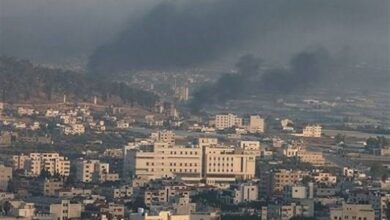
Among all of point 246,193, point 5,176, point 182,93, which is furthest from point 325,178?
point 182,93

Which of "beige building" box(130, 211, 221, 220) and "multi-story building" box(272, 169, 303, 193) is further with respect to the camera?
"multi-story building" box(272, 169, 303, 193)

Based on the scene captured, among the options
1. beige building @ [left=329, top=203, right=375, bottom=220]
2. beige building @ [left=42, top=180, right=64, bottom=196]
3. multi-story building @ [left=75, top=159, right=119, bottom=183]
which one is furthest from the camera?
multi-story building @ [left=75, top=159, right=119, bottom=183]

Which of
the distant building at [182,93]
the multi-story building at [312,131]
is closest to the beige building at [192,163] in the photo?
the multi-story building at [312,131]

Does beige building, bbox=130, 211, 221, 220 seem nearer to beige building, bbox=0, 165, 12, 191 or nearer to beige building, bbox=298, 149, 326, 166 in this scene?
beige building, bbox=0, 165, 12, 191

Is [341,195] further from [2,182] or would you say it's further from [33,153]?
[33,153]

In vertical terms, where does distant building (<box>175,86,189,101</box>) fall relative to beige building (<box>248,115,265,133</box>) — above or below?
above

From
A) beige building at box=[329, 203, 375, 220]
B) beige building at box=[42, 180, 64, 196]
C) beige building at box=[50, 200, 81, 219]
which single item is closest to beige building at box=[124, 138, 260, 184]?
beige building at box=[42, 180, 64, 196]

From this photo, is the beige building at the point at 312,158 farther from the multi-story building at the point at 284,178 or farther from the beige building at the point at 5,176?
the beige building at the point at 5,176
